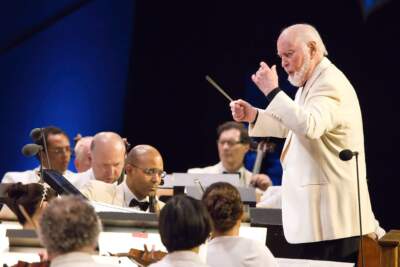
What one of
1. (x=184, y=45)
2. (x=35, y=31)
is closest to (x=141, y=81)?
(x=184, y=45)

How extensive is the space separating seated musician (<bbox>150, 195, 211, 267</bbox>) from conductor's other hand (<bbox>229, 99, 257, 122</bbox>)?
156 cm

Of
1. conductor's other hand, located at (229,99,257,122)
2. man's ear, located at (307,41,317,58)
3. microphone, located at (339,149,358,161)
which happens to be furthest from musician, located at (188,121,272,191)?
microphone, located at (339,149,358,161)

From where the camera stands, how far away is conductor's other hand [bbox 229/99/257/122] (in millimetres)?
4652

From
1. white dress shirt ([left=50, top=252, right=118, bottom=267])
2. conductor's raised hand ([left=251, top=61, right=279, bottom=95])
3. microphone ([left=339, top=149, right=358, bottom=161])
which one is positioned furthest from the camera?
conductor's raised hand ([left=251, top=61, right=279, bottom=95])

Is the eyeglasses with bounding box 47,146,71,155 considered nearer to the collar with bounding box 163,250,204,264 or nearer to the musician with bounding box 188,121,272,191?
the musician with bounding box 188,121,272,191

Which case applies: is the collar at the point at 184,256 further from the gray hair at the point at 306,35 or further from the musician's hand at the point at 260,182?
the musician's hand at the point at 260,182

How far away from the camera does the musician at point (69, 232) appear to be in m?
2.79

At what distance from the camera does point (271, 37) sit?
341 inches

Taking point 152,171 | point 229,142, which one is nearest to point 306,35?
point 152,171

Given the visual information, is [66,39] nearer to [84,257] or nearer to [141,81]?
[141,81]

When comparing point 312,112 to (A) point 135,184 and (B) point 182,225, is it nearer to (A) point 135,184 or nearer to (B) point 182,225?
(B) point 182,225

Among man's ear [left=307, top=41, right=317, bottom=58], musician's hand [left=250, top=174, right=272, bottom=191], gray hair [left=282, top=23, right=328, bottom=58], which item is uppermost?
gray hair [left=282, top=23, right=328, bottom=58]

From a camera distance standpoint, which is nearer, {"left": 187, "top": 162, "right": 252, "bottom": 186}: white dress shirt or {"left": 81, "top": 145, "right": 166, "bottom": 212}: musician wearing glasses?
{"left": 81, "top": 145, "right": 166, "bottom": 212}: musician wearing glasses

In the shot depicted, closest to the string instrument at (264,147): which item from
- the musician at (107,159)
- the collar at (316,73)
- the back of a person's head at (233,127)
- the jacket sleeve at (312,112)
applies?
the back of a person's head at (233,127)
